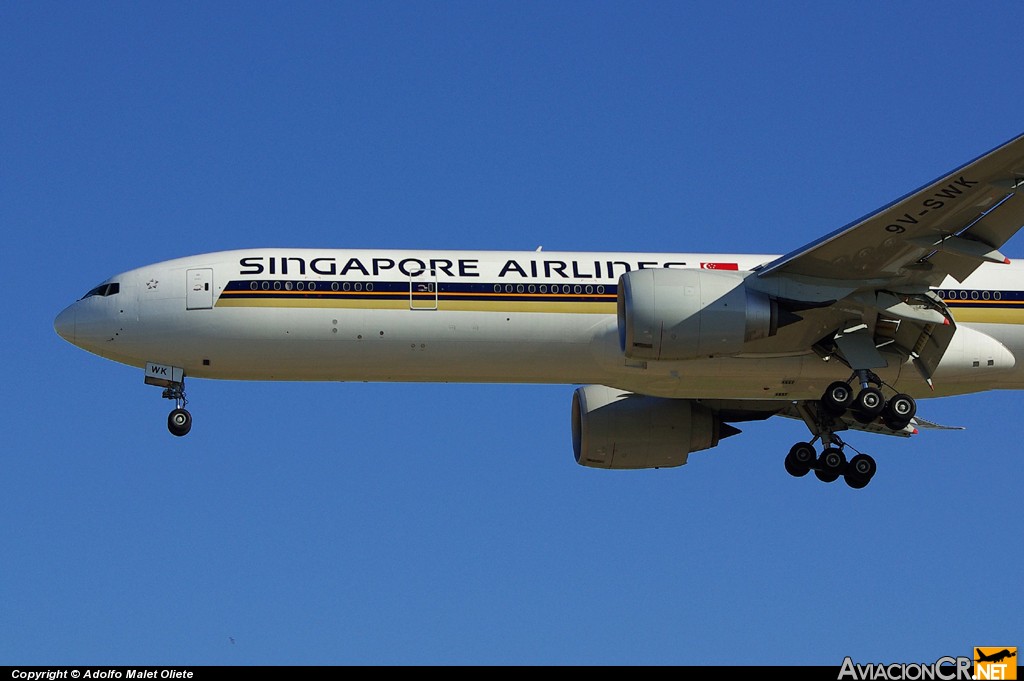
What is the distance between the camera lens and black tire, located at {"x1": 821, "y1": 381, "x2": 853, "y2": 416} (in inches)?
1451

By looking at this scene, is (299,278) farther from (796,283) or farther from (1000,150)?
(1000,150)

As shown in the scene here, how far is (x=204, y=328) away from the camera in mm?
38156

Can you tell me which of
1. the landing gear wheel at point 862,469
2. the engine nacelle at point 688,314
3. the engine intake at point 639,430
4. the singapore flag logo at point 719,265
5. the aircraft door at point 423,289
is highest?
the singapore flag logo at point 719,265

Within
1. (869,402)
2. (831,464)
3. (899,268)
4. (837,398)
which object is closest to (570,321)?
(837,398)

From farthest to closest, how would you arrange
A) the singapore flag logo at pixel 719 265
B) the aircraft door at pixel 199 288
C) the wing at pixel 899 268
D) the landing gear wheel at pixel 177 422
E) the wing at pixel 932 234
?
the singapore flag logo at pixel 719 265 < the landing gear wheel at pixel 177 422 < the aircraft door at pixel 199 288 < the wing at pixel 899 268 < the wing at pixel 932 234

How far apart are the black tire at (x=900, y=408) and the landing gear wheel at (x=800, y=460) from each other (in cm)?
422

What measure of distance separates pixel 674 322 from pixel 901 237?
476cm

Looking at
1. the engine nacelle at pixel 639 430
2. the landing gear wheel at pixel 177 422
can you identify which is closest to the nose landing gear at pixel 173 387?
the landing gear wheel at pixel 177 422

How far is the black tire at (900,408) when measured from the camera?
37.2m

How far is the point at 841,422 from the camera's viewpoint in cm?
4203

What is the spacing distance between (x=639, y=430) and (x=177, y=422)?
1059 cm

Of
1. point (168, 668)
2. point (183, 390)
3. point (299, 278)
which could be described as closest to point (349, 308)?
point (299, 278)

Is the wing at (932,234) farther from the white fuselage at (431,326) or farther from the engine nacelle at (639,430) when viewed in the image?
the engine nacelle at (639,430)

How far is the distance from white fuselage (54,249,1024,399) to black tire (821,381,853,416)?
857 mm
